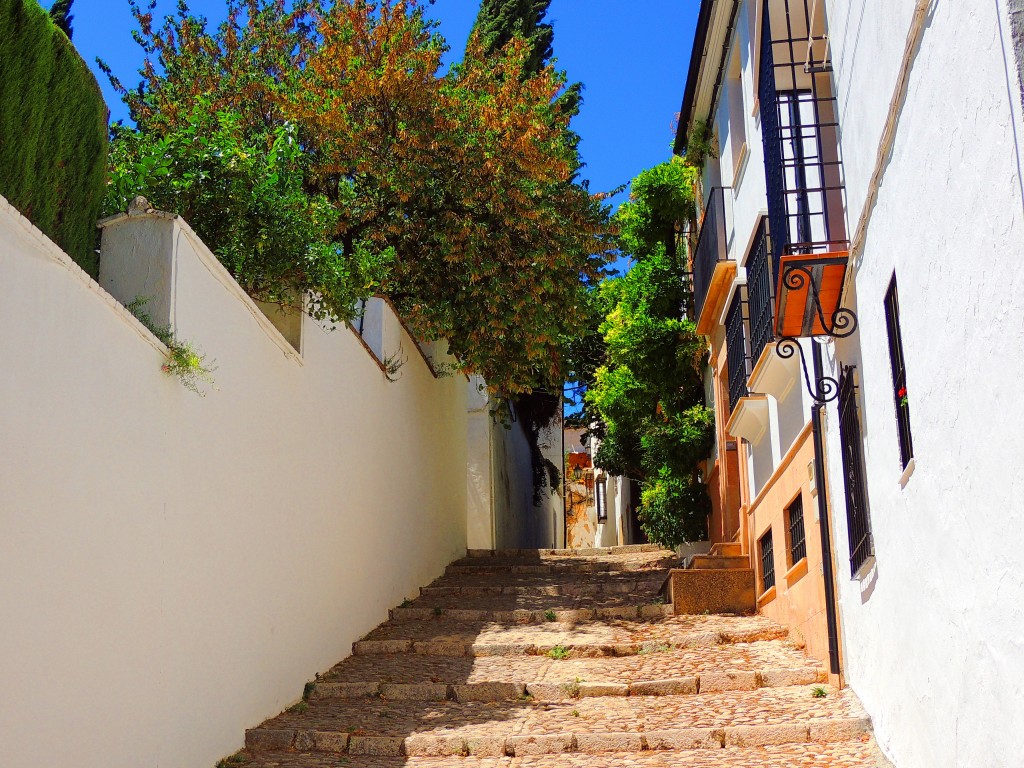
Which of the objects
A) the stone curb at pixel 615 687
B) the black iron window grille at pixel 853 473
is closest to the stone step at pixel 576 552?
the stone curb at pixel 615 687

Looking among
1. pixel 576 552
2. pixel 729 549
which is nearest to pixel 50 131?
pixel 729 549

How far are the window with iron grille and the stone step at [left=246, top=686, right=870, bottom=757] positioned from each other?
272 centimetres

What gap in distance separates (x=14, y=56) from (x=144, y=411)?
2.11 meters

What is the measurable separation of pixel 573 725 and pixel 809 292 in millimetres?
3272

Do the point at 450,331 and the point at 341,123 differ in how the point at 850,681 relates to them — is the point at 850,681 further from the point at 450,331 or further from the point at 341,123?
the point at 341,123

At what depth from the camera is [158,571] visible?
6.31 metres

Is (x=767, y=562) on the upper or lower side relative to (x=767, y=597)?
upper

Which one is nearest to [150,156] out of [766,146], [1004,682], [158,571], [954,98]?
[158,571]

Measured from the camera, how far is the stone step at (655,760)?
21.9 ft

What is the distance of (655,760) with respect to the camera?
7.02m

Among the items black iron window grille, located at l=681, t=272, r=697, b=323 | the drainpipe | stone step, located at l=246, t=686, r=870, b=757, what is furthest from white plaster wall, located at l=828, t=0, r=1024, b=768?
black iron window grille, located at l=681, t=272, r=697, b=323

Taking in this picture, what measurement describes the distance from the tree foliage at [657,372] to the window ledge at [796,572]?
4.13 m

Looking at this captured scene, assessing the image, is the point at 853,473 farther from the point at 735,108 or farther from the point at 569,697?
the point at 735,108

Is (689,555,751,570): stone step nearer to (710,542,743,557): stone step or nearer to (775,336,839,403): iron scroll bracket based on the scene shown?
(710,542,743,557): stone step
